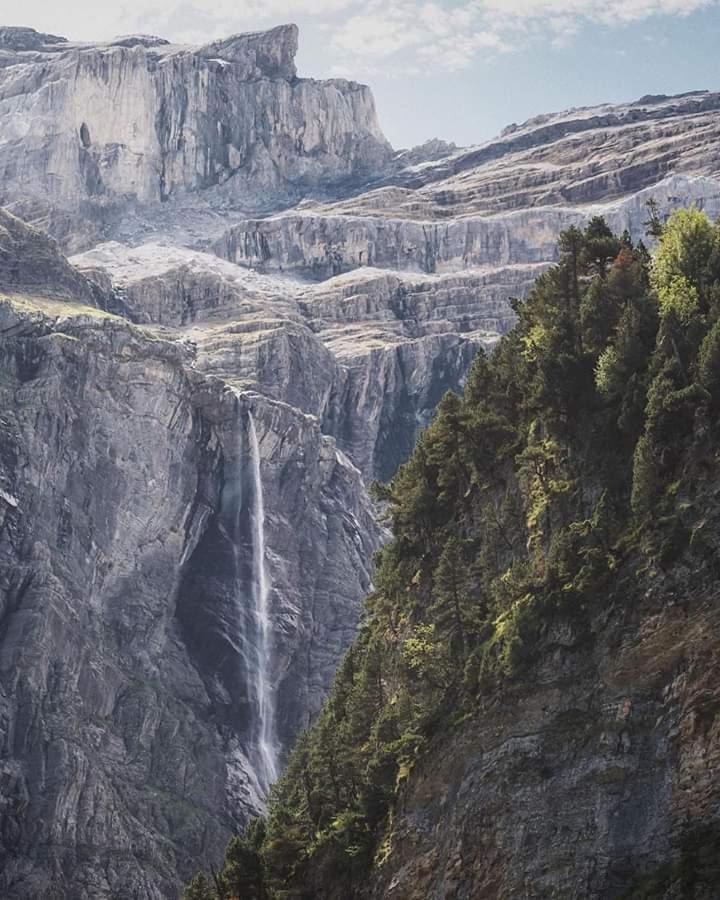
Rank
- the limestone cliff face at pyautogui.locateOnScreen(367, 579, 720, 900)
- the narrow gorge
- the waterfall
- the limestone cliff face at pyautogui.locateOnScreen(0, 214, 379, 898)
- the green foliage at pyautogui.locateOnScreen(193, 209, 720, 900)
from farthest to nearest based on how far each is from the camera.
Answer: the waterfall < the narrow gorge < the limestone cliff face at pyautogui.locateOnScreen(0, 214, 379, 898) < the green foliage at pyautogui.locateOnScreen(193, 209, 720, 900) < the limestone cliff face at pyautogui.locateOnScreen(367, 579, 720, 900)

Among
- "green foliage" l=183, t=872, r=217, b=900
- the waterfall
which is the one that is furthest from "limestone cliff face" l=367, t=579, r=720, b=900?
the waterfall

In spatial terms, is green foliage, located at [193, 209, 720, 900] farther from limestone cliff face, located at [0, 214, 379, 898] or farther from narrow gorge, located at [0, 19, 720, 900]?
limestone cliff face, located at [0, 214, 379, 898]

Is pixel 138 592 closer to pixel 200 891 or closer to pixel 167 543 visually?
pixel 167 543

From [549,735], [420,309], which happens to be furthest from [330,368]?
[549,735]

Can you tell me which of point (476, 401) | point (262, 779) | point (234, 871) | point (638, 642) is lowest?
point (262, 779)

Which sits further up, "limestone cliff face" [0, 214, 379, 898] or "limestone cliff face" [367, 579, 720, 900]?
"limestone cliff face" [367, 579, 720, 900]

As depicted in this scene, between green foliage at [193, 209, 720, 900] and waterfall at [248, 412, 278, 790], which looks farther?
waterfall at [248, 412, 278, 790]

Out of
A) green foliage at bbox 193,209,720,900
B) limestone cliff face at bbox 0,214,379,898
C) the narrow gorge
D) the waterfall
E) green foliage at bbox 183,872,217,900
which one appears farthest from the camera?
the waterfall

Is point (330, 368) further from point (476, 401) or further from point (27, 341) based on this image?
point (476, 401)
